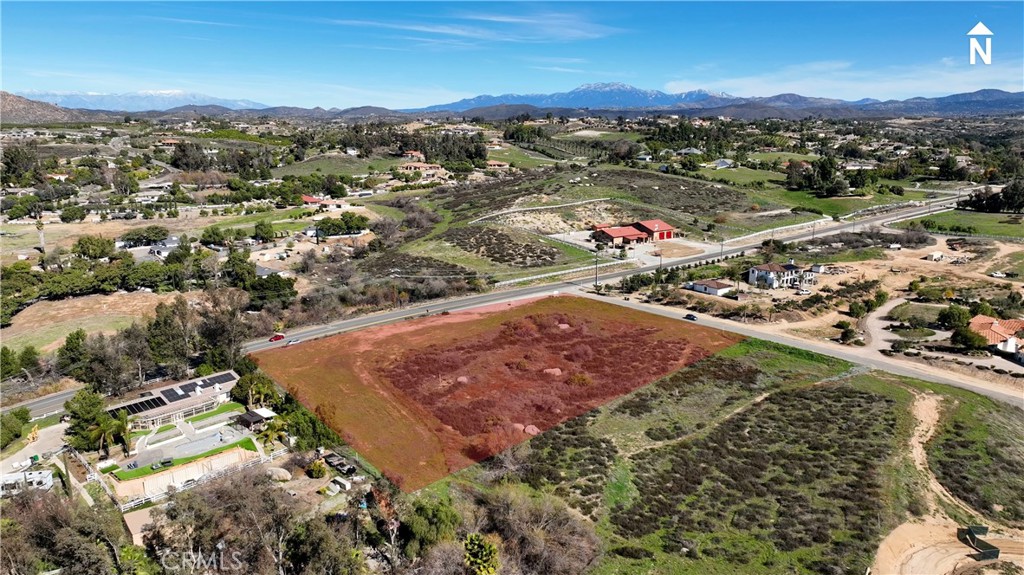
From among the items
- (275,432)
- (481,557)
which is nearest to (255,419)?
(275,432)

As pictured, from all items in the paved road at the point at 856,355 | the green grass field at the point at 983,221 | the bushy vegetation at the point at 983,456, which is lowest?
the bushy vegetation at the point at 983,456

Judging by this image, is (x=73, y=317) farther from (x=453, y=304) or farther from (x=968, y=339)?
(x=968, y=339)

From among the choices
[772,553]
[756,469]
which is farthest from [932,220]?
[772,553]

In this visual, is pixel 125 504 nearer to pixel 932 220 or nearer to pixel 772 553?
pixel 772 553

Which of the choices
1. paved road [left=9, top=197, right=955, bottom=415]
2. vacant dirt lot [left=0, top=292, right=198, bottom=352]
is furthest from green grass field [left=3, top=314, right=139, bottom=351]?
paved road [left=9, top=197, right=955, bottom=415]

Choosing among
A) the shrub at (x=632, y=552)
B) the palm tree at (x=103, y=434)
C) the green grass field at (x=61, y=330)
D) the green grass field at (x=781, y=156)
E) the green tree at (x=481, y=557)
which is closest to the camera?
the green tree at (x=481, y=557)

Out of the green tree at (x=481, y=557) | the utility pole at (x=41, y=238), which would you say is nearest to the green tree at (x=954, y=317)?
the green tree at (x=481, y=557)

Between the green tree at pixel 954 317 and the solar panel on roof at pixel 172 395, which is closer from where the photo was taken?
the solar panel on roof at pixel 172 395

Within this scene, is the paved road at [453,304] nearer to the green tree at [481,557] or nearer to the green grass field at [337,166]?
the green tree at [481,557]
